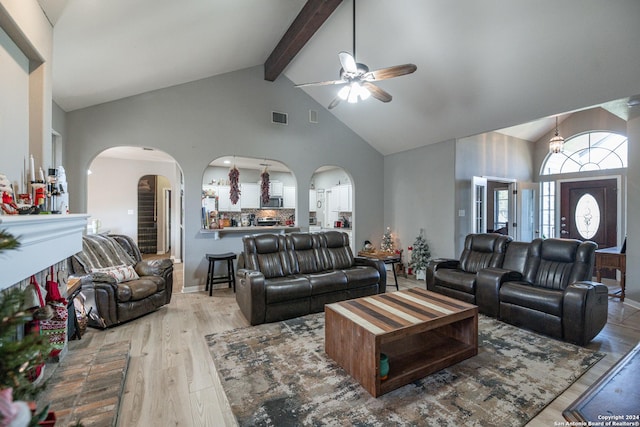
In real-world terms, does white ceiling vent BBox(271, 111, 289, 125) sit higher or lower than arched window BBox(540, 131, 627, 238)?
higher

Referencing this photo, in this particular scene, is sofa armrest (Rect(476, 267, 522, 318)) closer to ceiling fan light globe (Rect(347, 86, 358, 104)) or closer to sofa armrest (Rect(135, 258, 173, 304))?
ceiling fan light globe (Rect(347, 86, 358, 104))

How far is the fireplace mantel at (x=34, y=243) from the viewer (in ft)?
4.02

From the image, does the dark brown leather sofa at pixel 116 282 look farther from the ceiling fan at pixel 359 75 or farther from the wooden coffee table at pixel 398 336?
the ceiling fan at pixel 359 75

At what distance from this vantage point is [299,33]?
4.13 metres

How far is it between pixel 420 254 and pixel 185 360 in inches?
178

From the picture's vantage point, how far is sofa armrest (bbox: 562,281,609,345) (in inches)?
111

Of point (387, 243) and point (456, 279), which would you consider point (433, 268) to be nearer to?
point (456, 279)

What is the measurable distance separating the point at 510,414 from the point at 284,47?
16.8 feet

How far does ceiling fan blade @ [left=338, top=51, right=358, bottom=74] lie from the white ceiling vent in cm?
277

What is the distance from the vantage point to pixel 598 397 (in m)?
0.92

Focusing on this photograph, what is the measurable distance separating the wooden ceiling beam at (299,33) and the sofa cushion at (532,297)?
4.01 metres

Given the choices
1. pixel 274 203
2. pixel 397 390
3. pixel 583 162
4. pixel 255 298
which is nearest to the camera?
pixel 397 390

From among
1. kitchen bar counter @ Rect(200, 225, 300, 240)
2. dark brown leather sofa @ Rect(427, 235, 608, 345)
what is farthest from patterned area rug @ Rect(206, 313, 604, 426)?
kitchen bar counter @ Rect(200, 225, 300, 240)

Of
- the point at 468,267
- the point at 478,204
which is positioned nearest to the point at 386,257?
the point at 468,267
